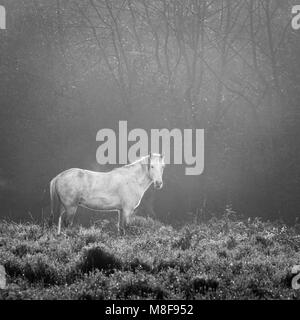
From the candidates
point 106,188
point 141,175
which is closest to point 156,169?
point 141,175

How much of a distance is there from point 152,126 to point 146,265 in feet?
40.6

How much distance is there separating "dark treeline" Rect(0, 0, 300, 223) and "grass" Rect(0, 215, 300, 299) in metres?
6.89

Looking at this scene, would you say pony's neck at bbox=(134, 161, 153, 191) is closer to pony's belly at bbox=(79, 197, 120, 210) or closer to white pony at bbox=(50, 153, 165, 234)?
white pony at bbox=(50, 153, 165, 234)

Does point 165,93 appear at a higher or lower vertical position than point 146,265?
higher

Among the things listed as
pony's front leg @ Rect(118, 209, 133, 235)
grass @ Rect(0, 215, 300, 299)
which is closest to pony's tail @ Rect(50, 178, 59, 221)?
grass @ Rect(0, 215, 300, 299)

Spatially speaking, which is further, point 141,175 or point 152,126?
point 152,126

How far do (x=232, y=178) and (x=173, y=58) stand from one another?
19.2 feet

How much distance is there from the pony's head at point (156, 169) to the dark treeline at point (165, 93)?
5.29m

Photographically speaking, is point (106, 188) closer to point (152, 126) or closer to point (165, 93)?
point (152, 126)

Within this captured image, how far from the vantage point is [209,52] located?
2323 cm

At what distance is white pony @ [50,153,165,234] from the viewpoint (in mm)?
13398

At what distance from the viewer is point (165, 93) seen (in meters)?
21.8

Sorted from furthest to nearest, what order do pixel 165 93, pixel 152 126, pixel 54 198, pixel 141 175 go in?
pixel 165 93, pixel 152 126, pixel 141 175, pixel 54 198
